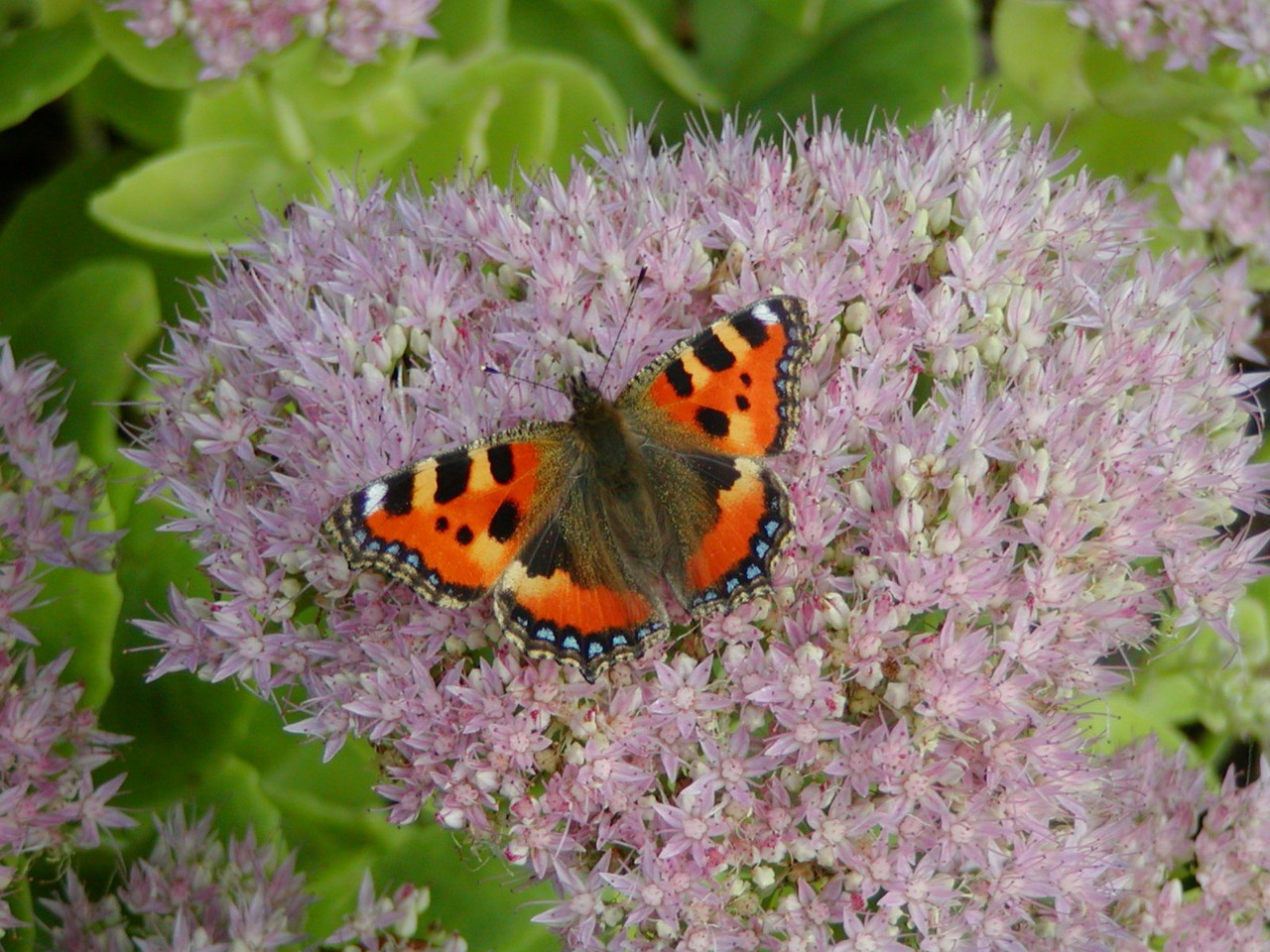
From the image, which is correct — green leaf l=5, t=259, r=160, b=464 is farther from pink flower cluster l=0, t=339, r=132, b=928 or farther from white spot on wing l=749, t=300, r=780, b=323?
white spot on wing l=749, t=300, r=780, b=323

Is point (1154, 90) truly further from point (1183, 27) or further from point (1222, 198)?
point (1222, 198)

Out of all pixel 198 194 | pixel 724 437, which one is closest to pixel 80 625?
pixel 198 194

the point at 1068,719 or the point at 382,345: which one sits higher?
the point at 382,345

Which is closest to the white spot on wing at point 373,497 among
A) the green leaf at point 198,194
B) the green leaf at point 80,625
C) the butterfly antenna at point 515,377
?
the butterfly antenna at point 515,377

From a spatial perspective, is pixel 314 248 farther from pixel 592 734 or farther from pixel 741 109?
pixel 741 109

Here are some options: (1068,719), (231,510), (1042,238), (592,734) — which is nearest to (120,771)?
(231,510)

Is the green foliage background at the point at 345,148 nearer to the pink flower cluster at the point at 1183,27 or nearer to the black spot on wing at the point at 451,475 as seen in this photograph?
the pink flower cluster at the point at 1183,27
